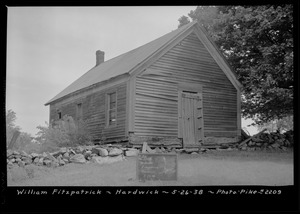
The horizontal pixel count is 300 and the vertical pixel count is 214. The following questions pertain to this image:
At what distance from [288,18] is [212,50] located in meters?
2.70

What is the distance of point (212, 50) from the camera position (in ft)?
44.6

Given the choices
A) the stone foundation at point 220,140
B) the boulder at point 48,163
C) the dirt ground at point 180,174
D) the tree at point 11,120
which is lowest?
the dirt ground at point 180,174

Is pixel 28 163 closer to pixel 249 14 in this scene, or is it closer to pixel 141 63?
pixel 141 63

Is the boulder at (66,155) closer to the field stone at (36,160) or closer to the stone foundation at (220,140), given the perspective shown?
the field stone at (36,160)

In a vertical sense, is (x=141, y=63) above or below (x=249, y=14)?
below

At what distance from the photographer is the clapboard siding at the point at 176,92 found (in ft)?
40.1

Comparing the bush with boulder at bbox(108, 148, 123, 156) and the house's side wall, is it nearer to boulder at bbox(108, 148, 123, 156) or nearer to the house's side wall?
the house's side wall

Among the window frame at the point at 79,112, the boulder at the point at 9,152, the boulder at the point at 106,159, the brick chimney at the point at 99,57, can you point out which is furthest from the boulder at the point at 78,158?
the brick chimney at the point at 99,57

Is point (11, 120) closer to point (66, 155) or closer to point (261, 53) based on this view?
point (66, 155)

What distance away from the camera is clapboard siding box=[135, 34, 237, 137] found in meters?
12.2

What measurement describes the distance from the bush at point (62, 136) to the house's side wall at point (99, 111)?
41cm

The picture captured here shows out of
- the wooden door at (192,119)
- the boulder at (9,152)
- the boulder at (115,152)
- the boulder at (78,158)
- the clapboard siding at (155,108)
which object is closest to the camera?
the boulder at (9,152)

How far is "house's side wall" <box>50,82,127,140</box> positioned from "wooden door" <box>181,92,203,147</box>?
1.96m
